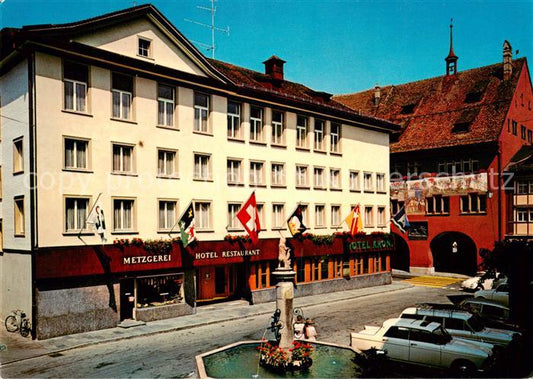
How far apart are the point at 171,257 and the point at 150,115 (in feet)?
25.6

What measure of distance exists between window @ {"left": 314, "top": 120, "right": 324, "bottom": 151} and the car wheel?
72.3ft

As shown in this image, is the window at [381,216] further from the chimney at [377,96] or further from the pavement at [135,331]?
the chimney at [377,96]

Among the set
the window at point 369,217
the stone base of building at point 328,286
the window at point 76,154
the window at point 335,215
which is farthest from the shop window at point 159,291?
the window at point 369,217

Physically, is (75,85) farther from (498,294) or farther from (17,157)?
(498,294)

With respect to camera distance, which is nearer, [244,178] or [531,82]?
[244,178]

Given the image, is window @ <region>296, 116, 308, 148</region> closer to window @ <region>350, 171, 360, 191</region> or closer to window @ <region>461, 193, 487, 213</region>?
window @ <region>350, 171, 360, 191</region>

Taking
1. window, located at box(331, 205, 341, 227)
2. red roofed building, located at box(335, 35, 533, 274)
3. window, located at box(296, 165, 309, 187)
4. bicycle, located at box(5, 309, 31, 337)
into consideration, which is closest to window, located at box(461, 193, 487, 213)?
red roofed building, located at box(335, 35, 533, 274)

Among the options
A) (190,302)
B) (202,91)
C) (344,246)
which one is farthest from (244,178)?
(344,246)

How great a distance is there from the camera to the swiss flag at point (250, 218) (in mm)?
27656

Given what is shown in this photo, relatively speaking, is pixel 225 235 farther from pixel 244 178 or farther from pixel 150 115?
pixel 150 115

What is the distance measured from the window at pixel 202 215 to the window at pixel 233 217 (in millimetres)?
1575

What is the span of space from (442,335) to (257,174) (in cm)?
1769

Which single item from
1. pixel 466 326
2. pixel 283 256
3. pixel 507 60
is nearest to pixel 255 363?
pixel 283 256

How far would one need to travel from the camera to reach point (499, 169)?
4184cm
